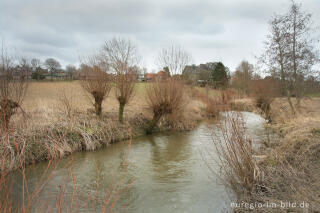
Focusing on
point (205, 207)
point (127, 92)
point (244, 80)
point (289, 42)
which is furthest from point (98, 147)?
point (244, 80)

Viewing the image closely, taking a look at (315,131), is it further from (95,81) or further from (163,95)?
(95,81)

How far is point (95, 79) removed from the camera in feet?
37.4

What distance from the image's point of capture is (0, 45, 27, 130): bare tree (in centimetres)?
723

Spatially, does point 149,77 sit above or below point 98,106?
above

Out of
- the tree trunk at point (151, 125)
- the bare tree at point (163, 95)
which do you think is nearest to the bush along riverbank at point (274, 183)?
the bare tree at point (163, 95)

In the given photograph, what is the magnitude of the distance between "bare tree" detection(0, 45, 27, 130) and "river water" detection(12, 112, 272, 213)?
6.93 feet

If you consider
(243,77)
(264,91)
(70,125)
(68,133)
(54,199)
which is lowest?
(54,199)

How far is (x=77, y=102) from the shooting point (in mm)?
13141

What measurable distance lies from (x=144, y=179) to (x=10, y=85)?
541 cm

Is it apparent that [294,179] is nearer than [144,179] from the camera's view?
Yes

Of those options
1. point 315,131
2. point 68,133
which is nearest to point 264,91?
point 315,131

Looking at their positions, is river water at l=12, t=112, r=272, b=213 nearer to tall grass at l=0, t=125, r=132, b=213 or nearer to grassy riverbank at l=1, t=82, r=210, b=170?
tall grass at l=0, t=125, r=132, b=213

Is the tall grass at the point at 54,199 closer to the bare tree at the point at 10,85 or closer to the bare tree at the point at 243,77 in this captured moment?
the bare tree at the point at 10,85

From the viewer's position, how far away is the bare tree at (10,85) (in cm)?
723
